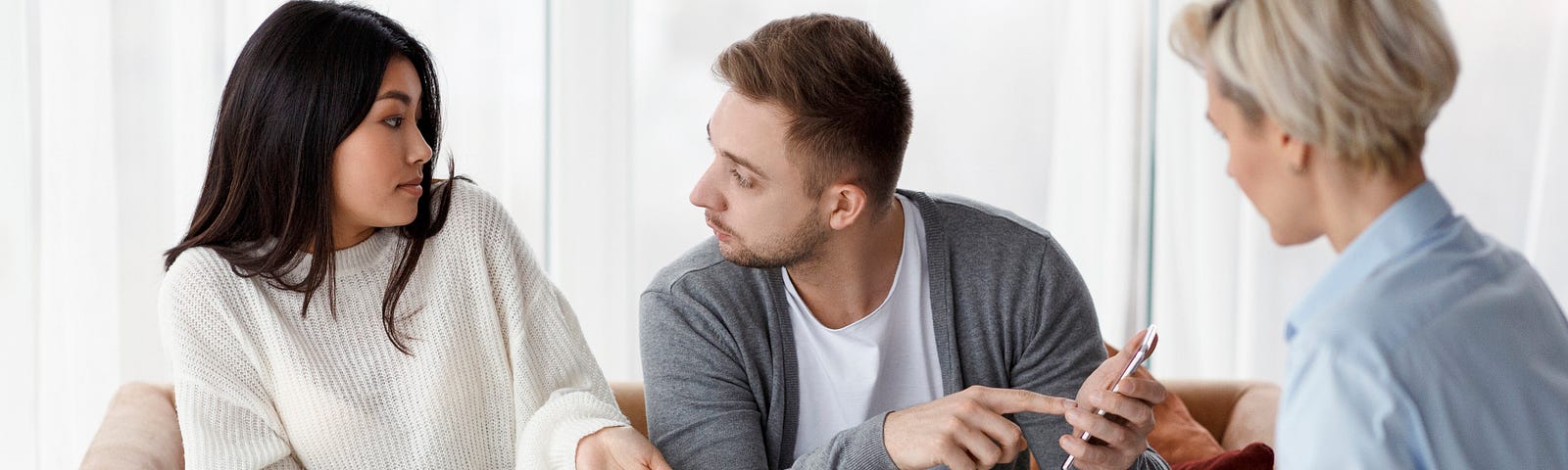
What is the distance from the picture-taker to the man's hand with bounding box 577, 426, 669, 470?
167cm

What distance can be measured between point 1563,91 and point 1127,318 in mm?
1175

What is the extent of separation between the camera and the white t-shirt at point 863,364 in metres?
1.81

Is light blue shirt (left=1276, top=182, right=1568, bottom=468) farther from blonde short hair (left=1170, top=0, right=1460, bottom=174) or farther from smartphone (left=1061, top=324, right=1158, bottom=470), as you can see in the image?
smartphone (left=1061, top=324, right=1158, bottom=470)

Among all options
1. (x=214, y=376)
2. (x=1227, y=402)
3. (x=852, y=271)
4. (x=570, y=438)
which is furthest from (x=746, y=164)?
(x=1227, y=402)

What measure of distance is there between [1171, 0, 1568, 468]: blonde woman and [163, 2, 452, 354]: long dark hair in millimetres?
1112

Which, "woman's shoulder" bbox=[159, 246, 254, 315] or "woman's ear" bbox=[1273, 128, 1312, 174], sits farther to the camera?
Answer: "woman's shoulder" bbox=[159, 246, 254, 315]

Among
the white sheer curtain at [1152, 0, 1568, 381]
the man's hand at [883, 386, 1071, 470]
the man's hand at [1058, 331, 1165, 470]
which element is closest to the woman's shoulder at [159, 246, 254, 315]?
the man's hand at [883, 386, 1071, 470]

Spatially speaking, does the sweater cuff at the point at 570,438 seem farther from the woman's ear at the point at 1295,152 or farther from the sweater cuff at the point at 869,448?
the woman's ear at the point at 1295,152

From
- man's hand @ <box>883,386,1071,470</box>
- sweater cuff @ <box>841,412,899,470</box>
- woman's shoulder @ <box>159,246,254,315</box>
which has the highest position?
woman's shoulder @ <box>159,246,254,315</box>

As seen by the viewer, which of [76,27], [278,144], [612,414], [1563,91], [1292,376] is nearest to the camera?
[1292,376]

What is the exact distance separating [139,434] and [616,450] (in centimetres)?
90

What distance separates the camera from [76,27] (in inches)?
109

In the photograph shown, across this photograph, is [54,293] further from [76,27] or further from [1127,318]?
[1127,318]

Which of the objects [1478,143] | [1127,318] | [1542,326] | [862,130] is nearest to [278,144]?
[862,130]
